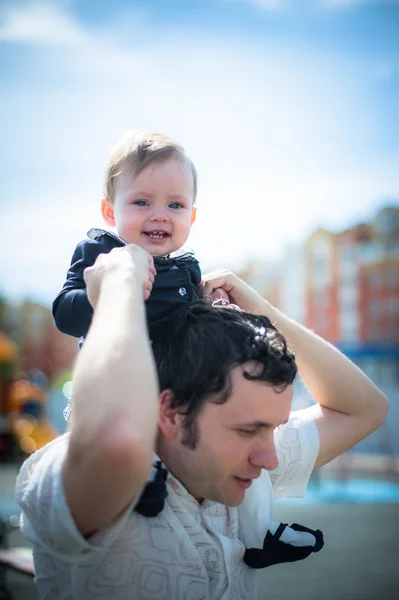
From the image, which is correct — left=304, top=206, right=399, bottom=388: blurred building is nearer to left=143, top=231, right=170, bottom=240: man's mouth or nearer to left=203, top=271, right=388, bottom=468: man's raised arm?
left=203, top=271, right=388, bottom=468: man's raised arm

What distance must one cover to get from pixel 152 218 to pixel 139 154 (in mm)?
196

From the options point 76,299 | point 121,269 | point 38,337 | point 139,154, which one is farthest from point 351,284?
point 121,269

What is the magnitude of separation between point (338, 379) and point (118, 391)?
3.21 ft

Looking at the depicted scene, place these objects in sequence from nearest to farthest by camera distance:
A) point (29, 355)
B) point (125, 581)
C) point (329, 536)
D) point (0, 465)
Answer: point (125, 581)
point (329, 536)
point (0, 465)
point (29, 355)

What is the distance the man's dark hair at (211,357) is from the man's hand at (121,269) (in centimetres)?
15

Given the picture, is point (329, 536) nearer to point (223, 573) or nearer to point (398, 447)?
point (223, 573)

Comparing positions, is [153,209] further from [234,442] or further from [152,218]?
[234,442]

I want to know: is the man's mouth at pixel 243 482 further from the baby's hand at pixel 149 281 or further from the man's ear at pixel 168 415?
the baby's hand at pixel 149 281

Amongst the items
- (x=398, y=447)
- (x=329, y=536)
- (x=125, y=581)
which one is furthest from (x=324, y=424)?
(x=398, y=447)

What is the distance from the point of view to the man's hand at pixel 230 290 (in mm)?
1878

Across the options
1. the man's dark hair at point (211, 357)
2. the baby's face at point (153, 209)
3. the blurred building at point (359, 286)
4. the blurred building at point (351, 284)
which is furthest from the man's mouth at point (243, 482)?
the blurred building at point (359, 286)

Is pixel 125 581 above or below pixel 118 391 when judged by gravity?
below

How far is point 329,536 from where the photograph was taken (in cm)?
955

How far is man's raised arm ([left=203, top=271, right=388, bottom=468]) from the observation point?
6.26 feet
